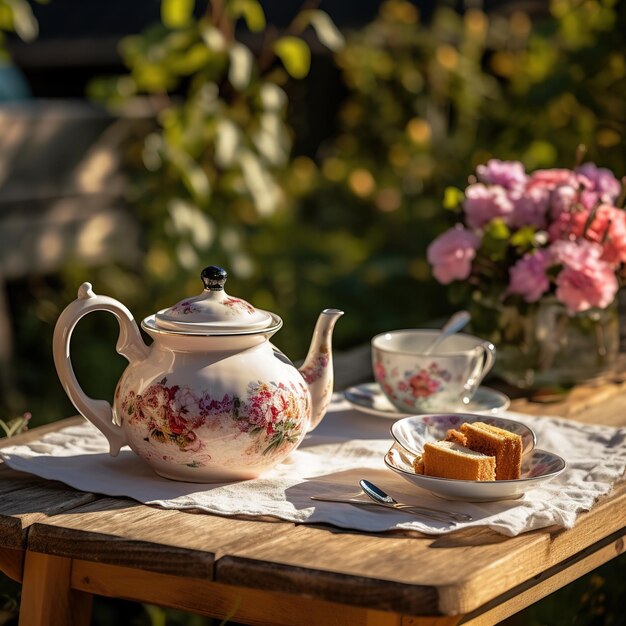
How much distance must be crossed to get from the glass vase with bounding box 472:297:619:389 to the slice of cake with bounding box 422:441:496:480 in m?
0.76

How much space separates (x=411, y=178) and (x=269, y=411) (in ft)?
13.6

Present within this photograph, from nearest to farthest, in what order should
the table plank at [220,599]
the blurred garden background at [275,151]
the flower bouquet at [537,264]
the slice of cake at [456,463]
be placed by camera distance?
the table plank at [220,599], the slice of cake at [456,463], the flower bouquet at [537,264], the blurred garden background at [275,151]

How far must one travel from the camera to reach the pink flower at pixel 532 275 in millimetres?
2207

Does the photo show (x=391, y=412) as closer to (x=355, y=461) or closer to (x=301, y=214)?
(x=355, y=461)

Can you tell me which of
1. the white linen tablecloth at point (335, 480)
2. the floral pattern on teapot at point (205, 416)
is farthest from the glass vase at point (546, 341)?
the floral pattern on teapot at point (205, 416)

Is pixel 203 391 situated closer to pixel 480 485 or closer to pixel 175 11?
pixel 480 485

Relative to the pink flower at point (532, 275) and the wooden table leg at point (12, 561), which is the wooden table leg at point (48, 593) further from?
the pink flower at point (532, 275)

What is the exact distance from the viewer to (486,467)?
1.53 meters

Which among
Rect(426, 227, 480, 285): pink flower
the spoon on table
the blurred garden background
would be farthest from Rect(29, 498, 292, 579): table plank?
the blurred garden background

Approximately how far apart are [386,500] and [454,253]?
0.82 meters

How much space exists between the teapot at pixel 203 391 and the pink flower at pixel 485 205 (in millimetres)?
763

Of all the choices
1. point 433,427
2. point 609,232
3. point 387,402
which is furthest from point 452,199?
point 433,427

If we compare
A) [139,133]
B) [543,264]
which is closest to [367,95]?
[139,133]

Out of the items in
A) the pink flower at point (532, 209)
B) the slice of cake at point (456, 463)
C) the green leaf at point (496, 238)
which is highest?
the pink flower at point (532, 209)
